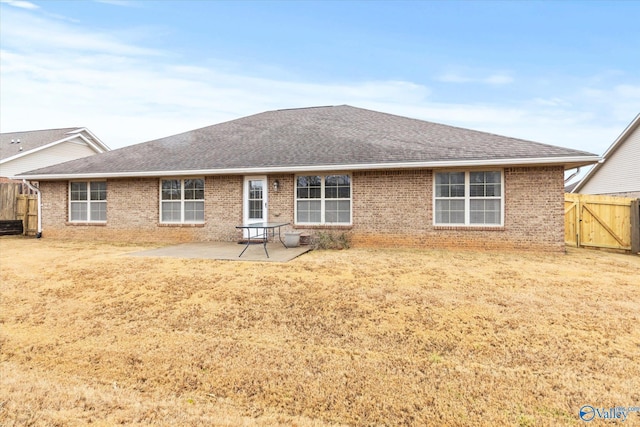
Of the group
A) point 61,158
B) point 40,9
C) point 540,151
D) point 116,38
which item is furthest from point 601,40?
point 61,158

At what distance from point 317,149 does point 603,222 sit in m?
10.1

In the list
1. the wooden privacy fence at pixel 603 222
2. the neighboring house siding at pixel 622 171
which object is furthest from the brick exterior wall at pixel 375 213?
the neighboring house siding at pixel 622 171

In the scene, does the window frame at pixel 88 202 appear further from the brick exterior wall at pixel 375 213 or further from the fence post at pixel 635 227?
the fence post at pixel 635 227

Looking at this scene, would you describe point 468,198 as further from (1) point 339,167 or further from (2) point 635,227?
(2) point 635,227

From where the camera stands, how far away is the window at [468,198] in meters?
10.3

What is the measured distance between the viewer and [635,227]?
10.4 metres

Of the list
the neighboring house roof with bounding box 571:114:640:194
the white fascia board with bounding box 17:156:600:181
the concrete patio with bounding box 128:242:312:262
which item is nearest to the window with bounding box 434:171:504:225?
the white fascia board with bounding box 17:156:600:181

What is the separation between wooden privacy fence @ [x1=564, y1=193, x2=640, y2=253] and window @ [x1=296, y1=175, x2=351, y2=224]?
8.12 metres

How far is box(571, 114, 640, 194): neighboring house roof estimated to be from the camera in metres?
17.5

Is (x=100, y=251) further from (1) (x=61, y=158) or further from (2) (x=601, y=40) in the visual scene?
(2) (x=601, y=40)

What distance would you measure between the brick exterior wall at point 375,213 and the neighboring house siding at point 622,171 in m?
12.3

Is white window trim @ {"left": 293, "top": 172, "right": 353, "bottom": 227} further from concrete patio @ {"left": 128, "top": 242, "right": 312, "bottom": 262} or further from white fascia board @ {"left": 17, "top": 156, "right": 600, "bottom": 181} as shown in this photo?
concrete patio @ {"left": 128, "top": 242, "right": 312, "bottom": 262}

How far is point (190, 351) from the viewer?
3.95 m

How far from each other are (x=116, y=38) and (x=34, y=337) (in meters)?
12.8
